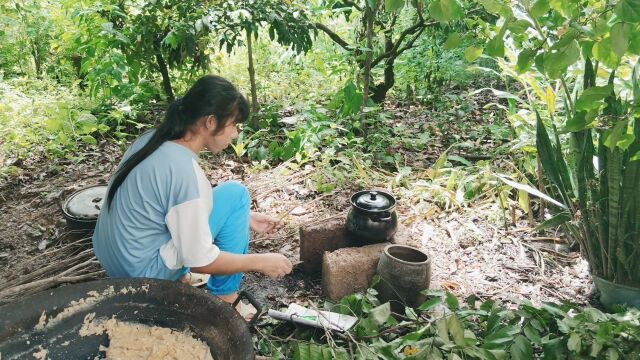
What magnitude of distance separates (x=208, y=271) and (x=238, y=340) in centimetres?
54

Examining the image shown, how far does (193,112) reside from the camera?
190 cm

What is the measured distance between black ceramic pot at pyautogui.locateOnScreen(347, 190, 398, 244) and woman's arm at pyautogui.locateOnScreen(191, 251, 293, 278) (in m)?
0.79

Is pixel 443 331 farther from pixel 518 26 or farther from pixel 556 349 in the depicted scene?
pixel 518 26

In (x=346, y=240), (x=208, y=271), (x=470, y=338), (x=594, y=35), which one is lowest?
(x=346, y=240)

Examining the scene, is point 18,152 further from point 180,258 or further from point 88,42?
point 180,258

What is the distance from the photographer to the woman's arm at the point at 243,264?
192 cm

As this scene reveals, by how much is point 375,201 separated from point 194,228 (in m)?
1.23

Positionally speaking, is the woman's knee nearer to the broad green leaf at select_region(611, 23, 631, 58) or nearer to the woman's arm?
the woman's arm

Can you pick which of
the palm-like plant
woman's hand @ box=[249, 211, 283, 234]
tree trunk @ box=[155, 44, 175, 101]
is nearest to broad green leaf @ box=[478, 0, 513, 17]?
the palm-like plant

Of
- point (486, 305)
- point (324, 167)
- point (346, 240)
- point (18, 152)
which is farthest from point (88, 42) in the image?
point (486, 305)

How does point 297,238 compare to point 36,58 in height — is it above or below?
below

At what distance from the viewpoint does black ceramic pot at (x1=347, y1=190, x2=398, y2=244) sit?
8.89 feet

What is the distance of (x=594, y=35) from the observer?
1.42 m

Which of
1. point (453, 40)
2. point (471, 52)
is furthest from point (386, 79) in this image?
point (453, 40)
